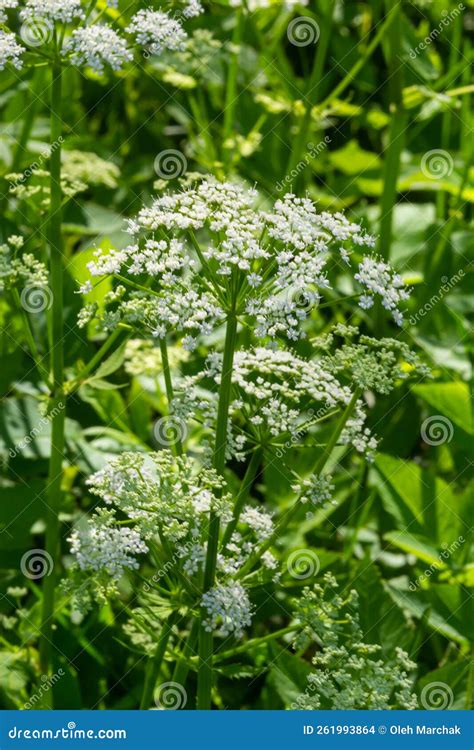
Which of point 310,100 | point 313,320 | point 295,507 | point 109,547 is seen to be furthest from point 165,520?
point 310,100

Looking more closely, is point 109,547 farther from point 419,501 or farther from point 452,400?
point 452,400

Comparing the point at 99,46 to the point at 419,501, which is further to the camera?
the point at 419,501

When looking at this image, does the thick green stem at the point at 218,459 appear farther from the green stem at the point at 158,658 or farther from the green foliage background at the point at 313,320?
the green foliage background at the point at 313,320

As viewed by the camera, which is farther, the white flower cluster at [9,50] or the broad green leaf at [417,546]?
the broad green leaf at [417,546]

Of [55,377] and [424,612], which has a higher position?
[424,612]

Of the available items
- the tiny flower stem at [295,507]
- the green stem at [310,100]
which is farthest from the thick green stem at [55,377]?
the green stem at [310,100]
